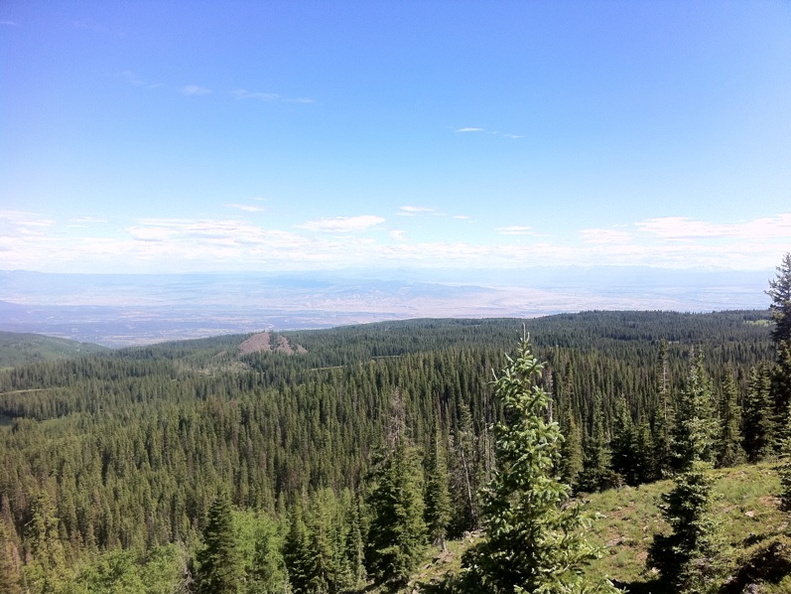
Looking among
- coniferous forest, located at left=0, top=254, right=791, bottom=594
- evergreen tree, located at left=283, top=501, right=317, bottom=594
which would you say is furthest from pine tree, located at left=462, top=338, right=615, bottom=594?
evergreen tree, located at left=283, top=501, right=317, bottom=594

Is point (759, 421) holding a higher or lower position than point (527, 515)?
lower

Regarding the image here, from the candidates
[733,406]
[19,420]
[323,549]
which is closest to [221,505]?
[323,549]

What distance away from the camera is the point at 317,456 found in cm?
11712

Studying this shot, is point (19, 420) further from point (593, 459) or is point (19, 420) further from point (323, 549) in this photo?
point (593, 459)

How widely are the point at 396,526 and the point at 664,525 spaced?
17347 mm

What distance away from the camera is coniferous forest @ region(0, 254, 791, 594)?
1173cm

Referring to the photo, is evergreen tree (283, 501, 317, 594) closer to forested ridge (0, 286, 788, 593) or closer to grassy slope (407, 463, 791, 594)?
forested ridge (0, 286, 788, 593)

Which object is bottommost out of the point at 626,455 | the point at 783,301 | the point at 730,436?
the point at 626,455

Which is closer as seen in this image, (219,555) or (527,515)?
(527,515)

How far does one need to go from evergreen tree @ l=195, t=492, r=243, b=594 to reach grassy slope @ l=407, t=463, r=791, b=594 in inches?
713

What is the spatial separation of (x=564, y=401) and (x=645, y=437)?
6277 cm

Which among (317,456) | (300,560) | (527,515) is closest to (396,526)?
(300,560)

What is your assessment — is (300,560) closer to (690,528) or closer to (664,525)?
(664,525)

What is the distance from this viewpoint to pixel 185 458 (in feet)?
411
